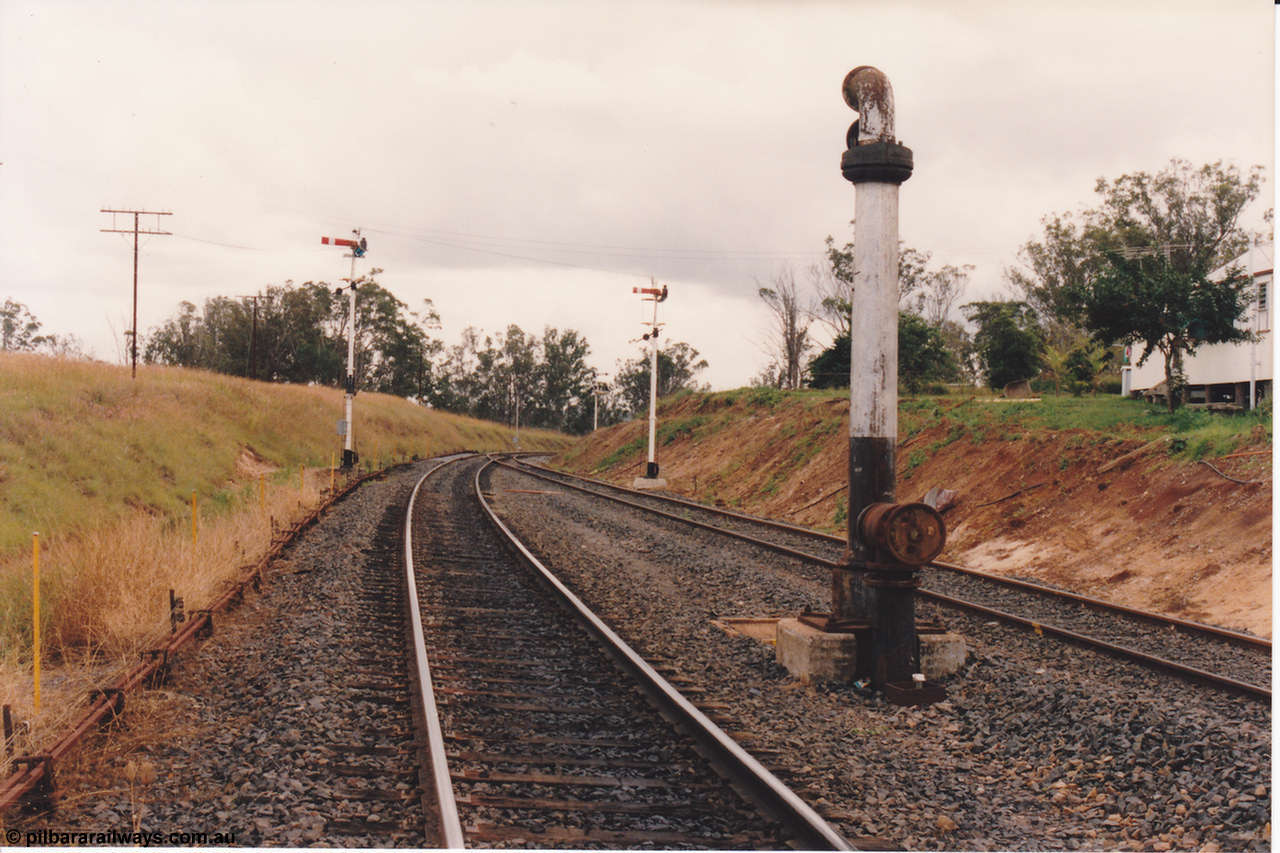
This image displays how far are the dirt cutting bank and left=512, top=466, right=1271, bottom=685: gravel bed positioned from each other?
1026 millimetres

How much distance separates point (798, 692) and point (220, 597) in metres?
5.36

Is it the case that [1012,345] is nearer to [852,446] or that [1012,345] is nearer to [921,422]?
[921,422]

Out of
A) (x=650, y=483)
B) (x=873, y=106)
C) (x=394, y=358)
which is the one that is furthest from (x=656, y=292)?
(x=394, y=358)

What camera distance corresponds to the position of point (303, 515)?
15961 millimetres

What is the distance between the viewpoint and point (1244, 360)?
68.6ft

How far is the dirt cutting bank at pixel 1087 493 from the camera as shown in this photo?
426 inches

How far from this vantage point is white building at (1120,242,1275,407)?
66.6 feet

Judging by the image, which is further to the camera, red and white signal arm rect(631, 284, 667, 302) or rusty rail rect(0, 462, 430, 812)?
red and white signal arm rect(631, 284, 667, 302)

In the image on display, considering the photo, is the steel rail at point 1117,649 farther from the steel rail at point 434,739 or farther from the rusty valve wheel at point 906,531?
the steel rail at point 434,739

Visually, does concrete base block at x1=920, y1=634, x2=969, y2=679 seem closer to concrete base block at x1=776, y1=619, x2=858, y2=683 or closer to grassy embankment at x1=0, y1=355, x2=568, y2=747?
concrete base block at x1=776, y1=619, x2=858, y2=683

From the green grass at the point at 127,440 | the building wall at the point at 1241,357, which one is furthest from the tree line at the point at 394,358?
the building wall at the point at 1241,357

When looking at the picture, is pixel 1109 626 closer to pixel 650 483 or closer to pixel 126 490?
pixel 126 490

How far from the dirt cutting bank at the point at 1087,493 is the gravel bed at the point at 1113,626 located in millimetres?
1026

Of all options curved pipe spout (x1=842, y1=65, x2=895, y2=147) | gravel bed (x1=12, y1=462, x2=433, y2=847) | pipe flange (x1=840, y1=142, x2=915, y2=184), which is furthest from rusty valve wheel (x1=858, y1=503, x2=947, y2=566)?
gravel bed (x1=12, y1=462, x2=433, y2=847)
